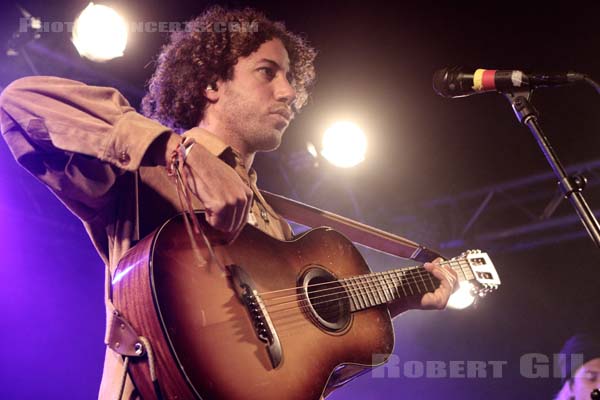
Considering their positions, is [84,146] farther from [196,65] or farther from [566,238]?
[566,238]

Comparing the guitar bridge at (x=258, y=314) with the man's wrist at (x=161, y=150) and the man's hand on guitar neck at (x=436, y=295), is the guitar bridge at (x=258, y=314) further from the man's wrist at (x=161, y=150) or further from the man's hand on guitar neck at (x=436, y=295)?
the man's hand on guitar neck at (x=436, y=295)

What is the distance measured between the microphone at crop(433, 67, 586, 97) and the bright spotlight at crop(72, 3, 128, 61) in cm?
295

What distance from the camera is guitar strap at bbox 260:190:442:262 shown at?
3367 millimetres

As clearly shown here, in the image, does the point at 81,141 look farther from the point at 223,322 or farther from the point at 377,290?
the point at 377,290

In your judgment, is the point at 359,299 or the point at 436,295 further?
the point at 436,295

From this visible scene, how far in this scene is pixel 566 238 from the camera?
7746 mm

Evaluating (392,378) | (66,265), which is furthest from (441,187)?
(66,265)

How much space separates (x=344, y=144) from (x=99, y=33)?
10.8 ft

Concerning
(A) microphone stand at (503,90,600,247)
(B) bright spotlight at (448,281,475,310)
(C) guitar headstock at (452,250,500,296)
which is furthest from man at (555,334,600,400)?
(A) microphone stand at (503,90,600,247)

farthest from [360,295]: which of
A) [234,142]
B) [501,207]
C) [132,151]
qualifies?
[501,207]

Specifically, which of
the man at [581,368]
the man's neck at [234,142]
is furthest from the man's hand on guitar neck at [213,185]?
the man at [581,368]

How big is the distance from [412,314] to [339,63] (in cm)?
386

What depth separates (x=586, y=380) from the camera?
17.9 feet

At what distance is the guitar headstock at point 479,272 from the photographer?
3.46 metres
